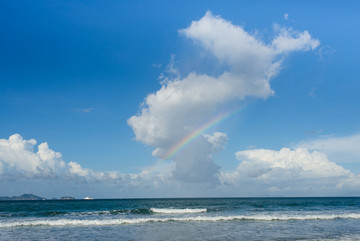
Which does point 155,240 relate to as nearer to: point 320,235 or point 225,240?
point 225,240

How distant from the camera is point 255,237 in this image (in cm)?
2003

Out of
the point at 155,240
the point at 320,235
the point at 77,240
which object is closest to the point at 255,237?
the point at 320,235

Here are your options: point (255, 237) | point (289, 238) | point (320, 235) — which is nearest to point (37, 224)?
point (255, 237)

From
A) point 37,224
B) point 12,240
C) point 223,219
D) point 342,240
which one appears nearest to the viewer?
point 342,240

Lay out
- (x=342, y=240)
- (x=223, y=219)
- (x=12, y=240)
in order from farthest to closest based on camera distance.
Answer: (x=223, y=219), (x=12, y=240), (x=342, y=240)

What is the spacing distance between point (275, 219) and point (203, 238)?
55.6 feet

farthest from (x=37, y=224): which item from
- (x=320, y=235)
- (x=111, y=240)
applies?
(x=320, y=235)

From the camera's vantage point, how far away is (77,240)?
19812 mm

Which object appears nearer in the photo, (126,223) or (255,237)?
(255,237)

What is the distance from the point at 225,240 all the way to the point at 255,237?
276 centimetres

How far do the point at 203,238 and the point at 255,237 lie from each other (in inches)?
153

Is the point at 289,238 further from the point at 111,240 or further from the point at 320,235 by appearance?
the point at 111,240

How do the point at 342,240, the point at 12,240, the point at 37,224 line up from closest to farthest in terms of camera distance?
the point at 342,240 → the point at 12,240 → the point at 37,224

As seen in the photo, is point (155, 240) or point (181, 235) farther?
point (181, 235)
